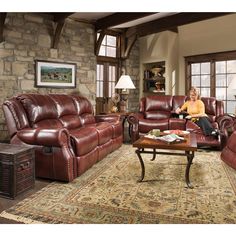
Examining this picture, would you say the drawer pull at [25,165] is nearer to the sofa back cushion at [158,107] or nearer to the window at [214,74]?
the sofa back cushion at [158,107]

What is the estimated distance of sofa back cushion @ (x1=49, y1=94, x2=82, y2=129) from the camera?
384 centimetres

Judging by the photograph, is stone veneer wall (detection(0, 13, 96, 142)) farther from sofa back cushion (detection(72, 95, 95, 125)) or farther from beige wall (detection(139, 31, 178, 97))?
beige wall (detection(139, 31, 178, 97))

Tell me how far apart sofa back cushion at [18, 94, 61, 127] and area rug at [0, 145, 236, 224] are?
931 mm

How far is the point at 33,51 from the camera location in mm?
4941

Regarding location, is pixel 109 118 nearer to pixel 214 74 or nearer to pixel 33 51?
pixel 33 51

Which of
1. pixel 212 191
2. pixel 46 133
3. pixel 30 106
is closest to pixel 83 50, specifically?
pixel 30 106

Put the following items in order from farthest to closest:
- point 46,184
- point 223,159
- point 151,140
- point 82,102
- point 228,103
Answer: point 228,103 → point 82,102 → point 223,159 → point 151,140 → point 46,184

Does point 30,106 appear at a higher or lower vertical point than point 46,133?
higher

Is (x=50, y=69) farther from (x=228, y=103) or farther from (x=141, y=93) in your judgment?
(x=228, y=103)

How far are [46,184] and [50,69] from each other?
306cm

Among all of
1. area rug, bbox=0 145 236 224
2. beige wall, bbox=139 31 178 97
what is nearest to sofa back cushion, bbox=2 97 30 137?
area rug, bbox=0 145 236 224

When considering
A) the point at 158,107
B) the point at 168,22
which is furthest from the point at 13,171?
the point at 168,22

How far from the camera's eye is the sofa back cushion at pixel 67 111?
3.84 m

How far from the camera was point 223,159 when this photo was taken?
11.9 feet
